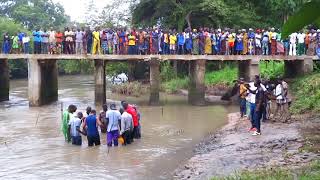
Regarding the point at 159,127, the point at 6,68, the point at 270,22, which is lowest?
the point at 159,127

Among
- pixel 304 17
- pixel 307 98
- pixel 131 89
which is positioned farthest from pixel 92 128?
pixel 131 89

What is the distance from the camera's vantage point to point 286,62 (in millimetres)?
22984

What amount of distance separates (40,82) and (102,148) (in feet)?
35.3

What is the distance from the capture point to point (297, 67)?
21.5 meters

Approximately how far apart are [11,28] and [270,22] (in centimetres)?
2576

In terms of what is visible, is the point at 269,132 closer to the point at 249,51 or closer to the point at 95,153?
the point at 95,153

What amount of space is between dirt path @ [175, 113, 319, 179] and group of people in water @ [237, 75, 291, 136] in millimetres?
371

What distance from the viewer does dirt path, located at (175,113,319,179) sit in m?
8.20

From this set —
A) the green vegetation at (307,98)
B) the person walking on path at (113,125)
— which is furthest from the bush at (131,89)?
the person walking on path at (113,125)

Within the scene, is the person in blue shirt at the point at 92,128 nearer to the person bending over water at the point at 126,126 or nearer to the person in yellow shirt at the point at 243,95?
the person bending over water at the point at 126,126

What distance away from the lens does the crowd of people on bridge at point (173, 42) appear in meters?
20.3

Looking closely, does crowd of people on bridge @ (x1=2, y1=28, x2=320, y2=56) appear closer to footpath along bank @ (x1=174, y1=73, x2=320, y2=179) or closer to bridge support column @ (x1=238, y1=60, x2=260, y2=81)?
bridge support column @ (x1=238, y1=60, x2=260, y2=81)

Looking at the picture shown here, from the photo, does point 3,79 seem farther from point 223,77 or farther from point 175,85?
point 223,77

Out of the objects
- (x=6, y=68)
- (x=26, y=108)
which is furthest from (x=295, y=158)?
(x=6, y=68)
